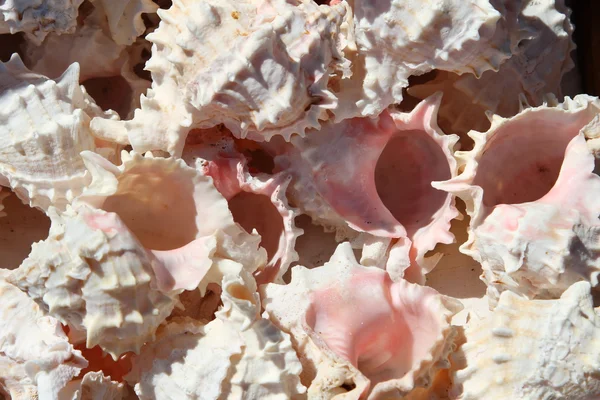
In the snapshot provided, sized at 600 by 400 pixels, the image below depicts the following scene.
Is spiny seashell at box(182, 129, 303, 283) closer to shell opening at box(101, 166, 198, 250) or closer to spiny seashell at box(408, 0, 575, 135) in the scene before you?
shell opening at box(101, 166, 198, 250)

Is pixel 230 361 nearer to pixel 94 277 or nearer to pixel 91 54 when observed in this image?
pixel 94 277

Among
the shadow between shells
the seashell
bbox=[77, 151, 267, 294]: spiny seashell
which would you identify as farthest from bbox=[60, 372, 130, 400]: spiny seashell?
the seashell

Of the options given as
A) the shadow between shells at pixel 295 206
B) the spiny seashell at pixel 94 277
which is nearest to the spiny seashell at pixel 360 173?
the shadow between shells at pixel 295 206

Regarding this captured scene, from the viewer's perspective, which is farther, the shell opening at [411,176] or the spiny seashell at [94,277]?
the shell opening at [411,176]

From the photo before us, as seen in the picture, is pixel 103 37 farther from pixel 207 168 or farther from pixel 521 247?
pixel 521 247

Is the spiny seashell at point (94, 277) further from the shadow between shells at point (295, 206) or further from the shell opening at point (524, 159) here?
the shell opening at point (524, 159)

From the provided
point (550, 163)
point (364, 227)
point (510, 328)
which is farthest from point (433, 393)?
point (550, 163)

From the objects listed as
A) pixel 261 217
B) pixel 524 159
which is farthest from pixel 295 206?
pixel 524 159
